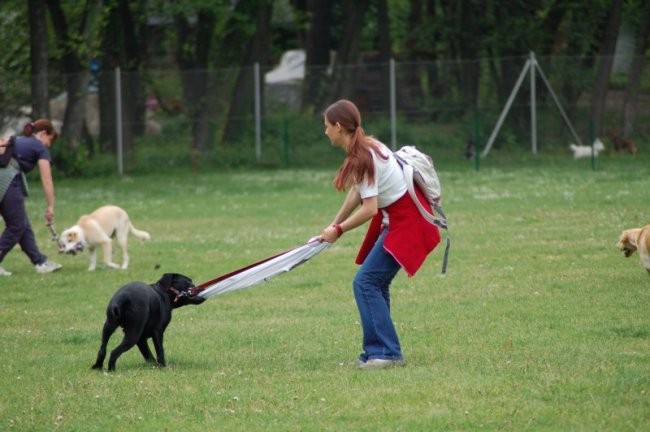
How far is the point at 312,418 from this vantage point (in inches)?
260

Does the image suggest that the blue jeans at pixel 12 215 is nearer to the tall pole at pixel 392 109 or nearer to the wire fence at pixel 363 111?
the wire fence at pixel 363 111

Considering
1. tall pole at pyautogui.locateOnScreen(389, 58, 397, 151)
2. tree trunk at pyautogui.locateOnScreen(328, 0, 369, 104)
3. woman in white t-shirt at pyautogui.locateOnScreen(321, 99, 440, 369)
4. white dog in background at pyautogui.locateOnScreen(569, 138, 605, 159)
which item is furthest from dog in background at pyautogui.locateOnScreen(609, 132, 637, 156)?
woman in white t-shirt at pyautogui.locateOnScreen(321, 99, 440, 369)

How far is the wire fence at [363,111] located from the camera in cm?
2980

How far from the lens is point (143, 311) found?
8.14 meters

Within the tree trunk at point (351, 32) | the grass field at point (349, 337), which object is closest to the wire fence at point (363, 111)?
the tree trunk at point (351, 32)

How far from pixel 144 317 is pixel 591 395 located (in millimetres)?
3276

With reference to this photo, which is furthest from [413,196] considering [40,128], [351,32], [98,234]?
[351,32]

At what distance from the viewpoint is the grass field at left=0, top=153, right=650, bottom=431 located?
672 cm

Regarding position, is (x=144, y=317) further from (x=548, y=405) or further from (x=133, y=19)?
(x=133, y=19)

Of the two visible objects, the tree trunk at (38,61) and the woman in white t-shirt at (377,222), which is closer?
the woman in white t-shirt at (377,222)

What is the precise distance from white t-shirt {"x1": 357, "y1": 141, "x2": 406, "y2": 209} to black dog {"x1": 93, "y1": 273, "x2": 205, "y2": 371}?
5.77ft

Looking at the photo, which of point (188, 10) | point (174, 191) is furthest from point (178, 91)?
point (174, 191)

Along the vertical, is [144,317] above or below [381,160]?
below

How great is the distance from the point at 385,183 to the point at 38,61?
2215cm
